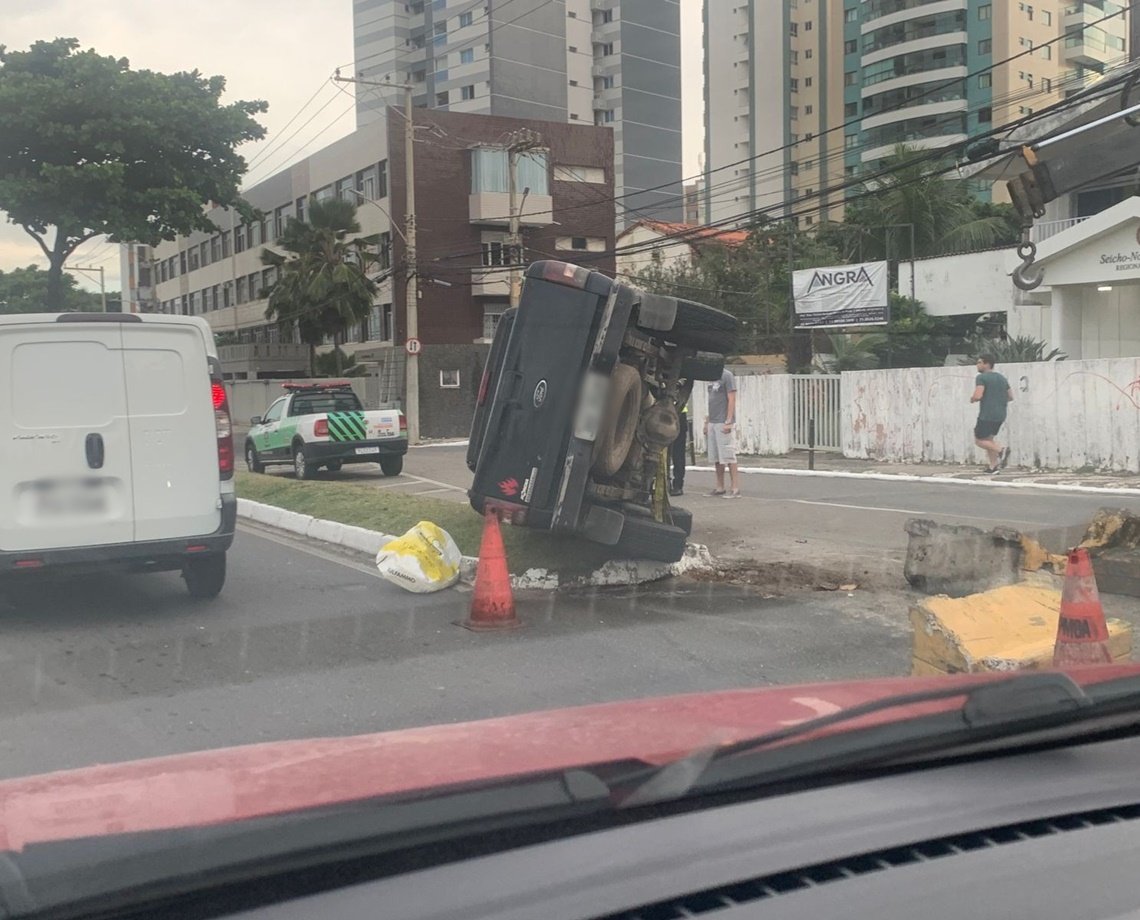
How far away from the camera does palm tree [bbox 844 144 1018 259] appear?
39.9 m

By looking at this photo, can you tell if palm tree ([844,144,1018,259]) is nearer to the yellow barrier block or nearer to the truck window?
the truck window

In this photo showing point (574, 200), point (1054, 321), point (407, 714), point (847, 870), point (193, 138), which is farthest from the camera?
point (574, 200)

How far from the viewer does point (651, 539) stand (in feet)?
29.7

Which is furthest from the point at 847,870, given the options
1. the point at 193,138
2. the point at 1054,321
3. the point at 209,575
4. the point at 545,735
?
the point at 193,138

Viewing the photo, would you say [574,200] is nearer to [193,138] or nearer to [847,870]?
[193,138]

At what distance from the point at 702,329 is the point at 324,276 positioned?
3646 centimetres

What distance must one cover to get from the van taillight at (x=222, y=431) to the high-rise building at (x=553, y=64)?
222 feet

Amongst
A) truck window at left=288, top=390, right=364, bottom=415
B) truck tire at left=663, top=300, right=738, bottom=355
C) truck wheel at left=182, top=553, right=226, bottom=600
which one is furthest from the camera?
truck window at left=288, top=390, right=364, bottom=415

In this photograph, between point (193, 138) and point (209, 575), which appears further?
point (193, 138)

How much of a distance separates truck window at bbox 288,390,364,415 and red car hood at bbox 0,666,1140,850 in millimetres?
18357

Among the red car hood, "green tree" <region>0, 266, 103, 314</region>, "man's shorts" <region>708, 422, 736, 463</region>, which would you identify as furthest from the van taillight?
"green tree" <region>0, 266, 103, 314</region>

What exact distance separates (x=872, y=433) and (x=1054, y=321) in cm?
671

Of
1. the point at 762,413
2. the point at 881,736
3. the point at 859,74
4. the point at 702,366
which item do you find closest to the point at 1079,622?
the point at 881,736

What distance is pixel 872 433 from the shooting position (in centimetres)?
2180
